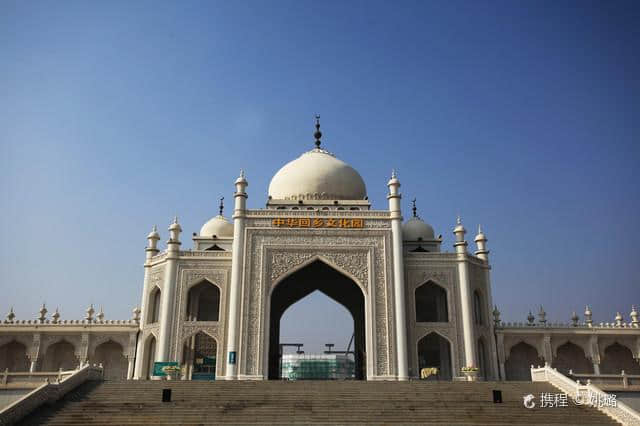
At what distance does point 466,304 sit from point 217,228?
10729 mm

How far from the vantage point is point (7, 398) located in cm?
1639

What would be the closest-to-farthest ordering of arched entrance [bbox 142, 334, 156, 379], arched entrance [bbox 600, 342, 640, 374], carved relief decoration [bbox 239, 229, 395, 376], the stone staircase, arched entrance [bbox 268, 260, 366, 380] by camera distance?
1. the stone staircase
2. carved relief decoration [bbox 239, 229, 395, 376]
3. arched entrance [bbox 142, 334, 156, 379]
4. arched entrance [bbox 600, 342, 640, 374]
5. arched entrance [bbox 268, 260, 366, 380]

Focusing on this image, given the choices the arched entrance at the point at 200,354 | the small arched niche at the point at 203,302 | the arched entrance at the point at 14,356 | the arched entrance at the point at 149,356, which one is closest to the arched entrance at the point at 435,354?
the arched entrance at the point at 200,354

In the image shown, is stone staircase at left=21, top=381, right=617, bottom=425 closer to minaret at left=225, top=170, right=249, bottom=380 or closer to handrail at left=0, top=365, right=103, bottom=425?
handrail at left=0, top=365, right=103, bottom=425

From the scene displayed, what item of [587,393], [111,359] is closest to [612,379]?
[587,393]

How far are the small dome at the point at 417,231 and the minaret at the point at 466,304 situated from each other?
2.62 m

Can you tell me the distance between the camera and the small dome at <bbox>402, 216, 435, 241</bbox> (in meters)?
24.4

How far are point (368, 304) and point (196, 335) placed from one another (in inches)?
266

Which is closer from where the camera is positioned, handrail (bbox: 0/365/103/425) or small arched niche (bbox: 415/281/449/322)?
handrail (bbox: 0/365/103/425)

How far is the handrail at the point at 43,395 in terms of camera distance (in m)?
12.5

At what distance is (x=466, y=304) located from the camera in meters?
20.5

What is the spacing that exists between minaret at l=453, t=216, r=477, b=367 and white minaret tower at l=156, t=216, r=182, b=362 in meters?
10.2

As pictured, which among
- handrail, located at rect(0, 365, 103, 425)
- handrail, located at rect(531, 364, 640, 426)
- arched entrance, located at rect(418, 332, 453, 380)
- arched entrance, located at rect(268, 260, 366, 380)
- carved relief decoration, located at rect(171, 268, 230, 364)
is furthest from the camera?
arched entrance, located at rect(268, 260, 366, 380)

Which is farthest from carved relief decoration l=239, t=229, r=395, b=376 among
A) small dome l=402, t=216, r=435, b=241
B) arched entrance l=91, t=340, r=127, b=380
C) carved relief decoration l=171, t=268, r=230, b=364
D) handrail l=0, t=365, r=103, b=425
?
arched entrance l=91, t=340, r=127, b=380
